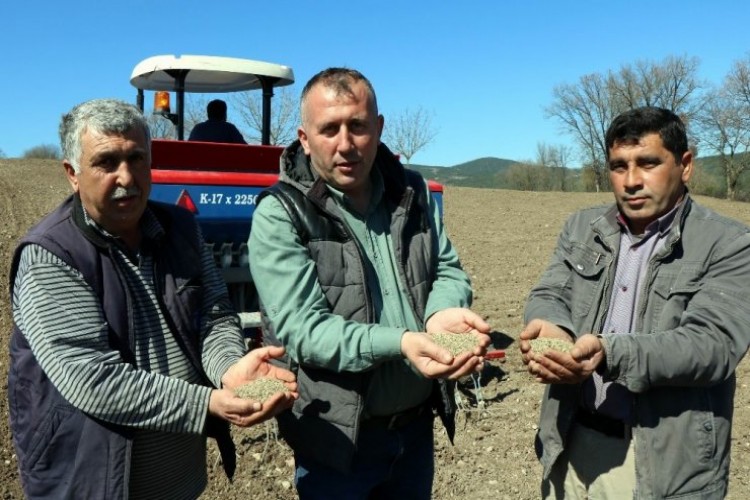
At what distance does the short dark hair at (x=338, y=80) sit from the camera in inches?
83.4

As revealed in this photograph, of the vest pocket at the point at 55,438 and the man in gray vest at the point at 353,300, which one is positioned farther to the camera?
the man in gray vest at the point at 353,300

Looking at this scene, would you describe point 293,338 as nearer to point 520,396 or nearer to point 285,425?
point 285,425

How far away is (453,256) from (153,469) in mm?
1118

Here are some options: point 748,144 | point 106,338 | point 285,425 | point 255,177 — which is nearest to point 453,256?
point 285,425

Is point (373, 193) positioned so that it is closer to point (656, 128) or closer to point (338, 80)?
point (338, 80)

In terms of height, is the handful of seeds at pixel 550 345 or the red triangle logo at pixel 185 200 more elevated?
the red triangle logo at pixel 185 200

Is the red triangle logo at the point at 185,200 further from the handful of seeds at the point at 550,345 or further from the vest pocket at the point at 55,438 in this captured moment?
the handful of seeds at the point at 550,345

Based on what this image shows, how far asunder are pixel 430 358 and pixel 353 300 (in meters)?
0.29

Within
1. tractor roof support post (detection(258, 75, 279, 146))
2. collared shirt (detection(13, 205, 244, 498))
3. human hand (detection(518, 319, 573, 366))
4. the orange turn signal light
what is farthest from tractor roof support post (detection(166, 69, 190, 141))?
human hand (detection(518, 319, 573, 366))

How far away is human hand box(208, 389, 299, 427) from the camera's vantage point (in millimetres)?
1880

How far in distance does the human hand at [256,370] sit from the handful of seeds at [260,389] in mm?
35

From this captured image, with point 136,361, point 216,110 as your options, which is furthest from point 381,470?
point 216,110

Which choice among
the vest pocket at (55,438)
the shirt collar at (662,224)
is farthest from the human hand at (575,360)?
the vest pocket at (55,438)

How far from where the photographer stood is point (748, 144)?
34.1m
